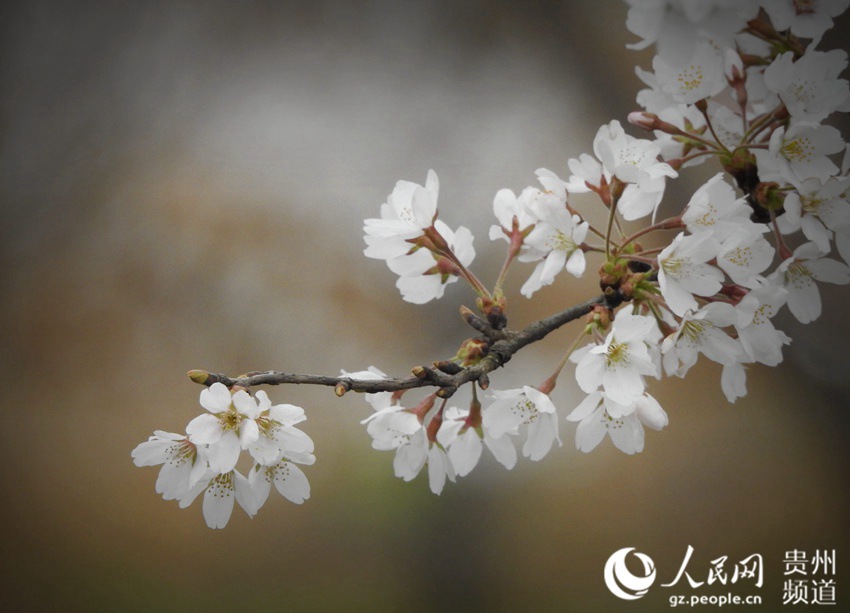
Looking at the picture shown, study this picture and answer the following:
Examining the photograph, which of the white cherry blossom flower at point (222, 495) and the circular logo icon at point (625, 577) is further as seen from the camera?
the circular logo icon at point (625, 577)

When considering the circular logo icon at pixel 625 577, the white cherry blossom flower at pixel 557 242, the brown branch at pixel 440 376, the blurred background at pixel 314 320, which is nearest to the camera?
the brown branch at pixel 440 376

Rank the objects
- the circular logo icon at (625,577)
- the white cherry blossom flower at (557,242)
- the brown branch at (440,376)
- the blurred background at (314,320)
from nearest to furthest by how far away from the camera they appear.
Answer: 1. the brown branch at (440,376)
2. the white cherry blossom flower at (557,242)
3. the circular logo icon at (625,577)
4. the blurred background at (314,320)

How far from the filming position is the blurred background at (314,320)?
1264mm

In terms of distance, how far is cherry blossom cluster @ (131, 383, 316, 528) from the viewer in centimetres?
33

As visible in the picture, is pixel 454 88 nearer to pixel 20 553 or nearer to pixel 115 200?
pixel 115 200

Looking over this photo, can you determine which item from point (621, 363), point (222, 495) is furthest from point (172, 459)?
point (621, 363)

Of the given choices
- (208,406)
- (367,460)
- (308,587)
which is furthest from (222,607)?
(208,406)

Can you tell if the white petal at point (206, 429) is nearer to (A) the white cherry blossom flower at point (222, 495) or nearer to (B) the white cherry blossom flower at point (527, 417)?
(A) the white cherry blossom flower at point (222, 495)

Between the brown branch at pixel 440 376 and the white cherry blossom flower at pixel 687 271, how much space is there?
0.05m

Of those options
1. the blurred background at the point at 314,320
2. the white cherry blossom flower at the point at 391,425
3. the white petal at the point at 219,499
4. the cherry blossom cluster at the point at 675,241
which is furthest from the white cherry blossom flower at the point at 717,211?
the blurred background at the point at 314,320

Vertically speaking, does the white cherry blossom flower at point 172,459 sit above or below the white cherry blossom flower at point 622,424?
below

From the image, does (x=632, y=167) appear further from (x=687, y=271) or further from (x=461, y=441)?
(x=461, y=441)

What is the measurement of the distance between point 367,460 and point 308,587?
0.28 meters

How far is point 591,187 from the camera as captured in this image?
1.53 feet
